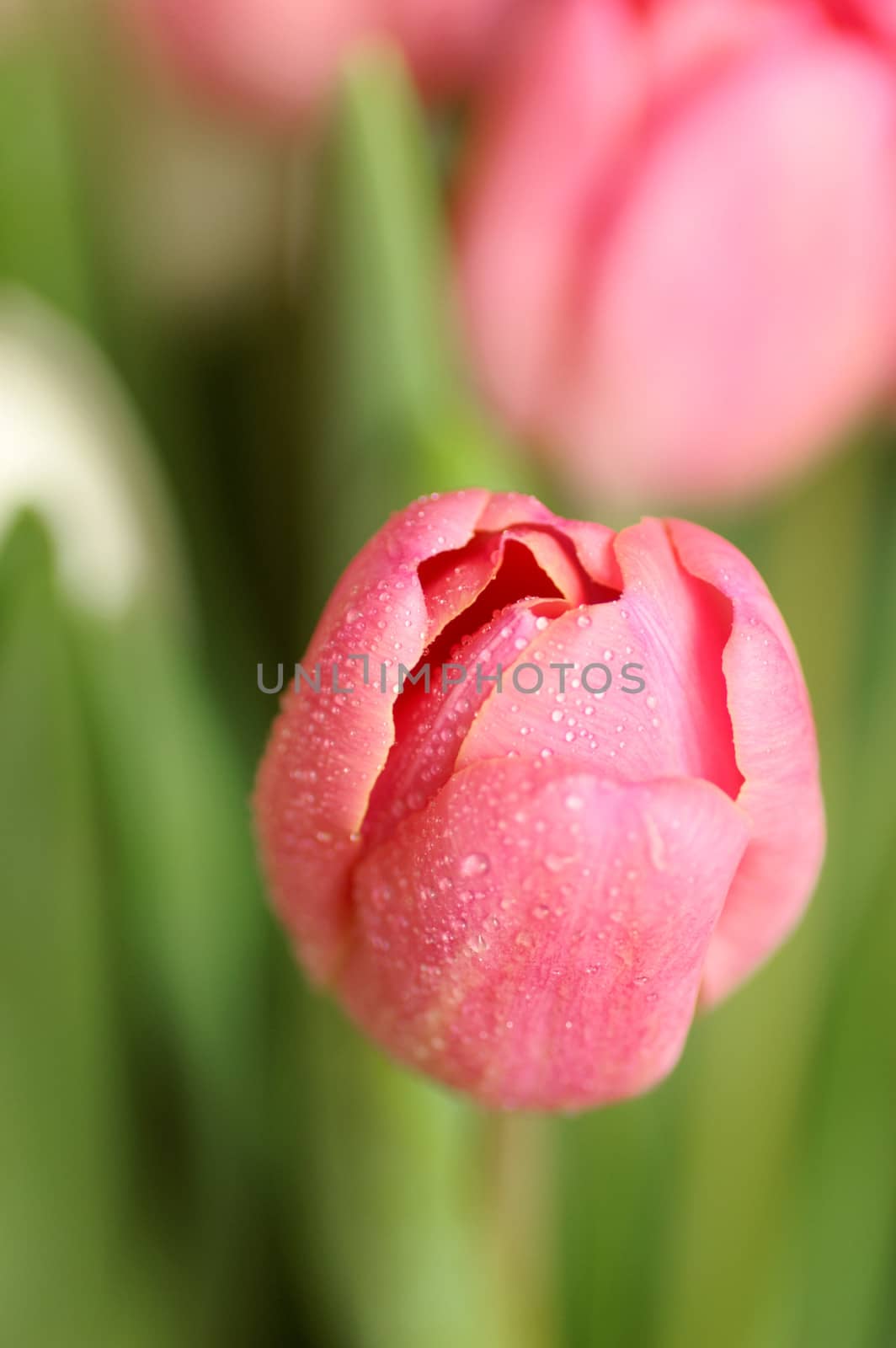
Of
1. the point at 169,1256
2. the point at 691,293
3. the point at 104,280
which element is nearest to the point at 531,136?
the point at 691,293

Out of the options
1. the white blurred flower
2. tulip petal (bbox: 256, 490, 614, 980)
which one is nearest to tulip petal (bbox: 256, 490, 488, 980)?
tulip petal (bbox: 256, 490, 614, 980)

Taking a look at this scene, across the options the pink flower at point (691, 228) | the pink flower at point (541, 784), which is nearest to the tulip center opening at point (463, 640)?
the pink flower at point (541, 784)

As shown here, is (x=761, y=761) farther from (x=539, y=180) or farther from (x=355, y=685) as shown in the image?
(x=539, y=180)

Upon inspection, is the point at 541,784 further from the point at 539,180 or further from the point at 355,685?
the point at 539,180

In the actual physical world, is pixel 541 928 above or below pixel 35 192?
below

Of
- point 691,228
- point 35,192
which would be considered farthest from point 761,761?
point 35,192

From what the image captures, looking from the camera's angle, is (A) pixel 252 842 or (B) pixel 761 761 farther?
(A) pixel 252 842
